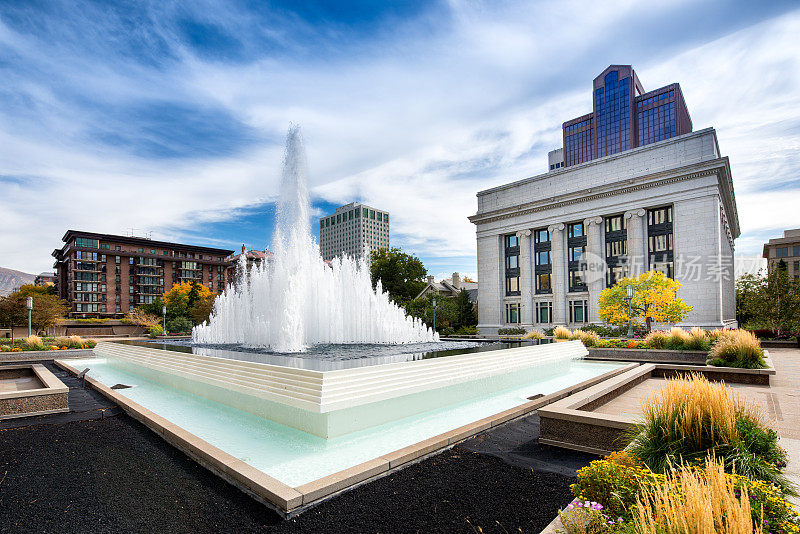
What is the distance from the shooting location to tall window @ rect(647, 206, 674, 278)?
140 feet

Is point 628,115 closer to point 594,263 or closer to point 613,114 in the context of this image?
point 613,114

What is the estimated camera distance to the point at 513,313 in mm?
53438

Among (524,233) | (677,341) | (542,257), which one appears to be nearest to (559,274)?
(542,257)

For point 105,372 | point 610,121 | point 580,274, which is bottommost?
point 105,372

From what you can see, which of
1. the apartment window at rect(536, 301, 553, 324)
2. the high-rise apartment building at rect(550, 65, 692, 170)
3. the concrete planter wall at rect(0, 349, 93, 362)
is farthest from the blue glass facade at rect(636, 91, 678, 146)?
the concrete planter wall at rect(0, 349, 93, 362)

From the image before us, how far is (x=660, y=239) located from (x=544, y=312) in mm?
14737

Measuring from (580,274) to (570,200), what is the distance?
8.66 m

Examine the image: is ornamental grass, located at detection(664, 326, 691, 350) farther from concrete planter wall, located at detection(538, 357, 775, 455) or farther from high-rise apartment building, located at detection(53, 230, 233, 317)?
high-rise apartment building, located at detection(53, 230, 233, 317)

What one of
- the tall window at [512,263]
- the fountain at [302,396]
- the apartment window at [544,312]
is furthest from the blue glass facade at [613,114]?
the fountain at [302,396]

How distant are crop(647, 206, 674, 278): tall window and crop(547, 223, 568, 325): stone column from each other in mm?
8875

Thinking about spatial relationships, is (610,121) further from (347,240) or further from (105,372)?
(105,372)

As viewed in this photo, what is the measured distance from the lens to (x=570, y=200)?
48438 millimetres

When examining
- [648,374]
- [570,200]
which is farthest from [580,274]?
[648,374]

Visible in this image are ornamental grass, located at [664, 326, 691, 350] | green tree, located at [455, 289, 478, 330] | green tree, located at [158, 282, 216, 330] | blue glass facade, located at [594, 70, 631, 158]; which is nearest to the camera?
ornamental grass, located at [664, 326, 691, 350]
